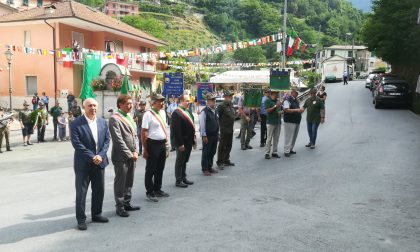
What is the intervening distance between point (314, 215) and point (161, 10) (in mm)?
150055

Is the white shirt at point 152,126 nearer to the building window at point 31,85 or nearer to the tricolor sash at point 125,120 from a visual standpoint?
the tricolor sash at point 125,120

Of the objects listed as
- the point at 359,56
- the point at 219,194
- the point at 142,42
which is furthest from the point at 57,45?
the point at 359,56

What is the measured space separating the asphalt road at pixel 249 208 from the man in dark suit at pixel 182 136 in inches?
12.6

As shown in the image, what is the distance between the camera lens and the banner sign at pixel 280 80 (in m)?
21.0

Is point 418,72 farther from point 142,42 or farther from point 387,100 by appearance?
point 142,42

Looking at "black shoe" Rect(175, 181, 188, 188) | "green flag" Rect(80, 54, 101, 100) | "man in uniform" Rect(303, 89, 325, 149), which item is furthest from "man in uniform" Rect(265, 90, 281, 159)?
"green flag" Rect(80, 54, 101, 100)

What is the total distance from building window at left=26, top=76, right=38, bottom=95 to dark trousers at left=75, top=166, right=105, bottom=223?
28024 mm

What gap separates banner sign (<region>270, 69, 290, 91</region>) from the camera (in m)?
21.0

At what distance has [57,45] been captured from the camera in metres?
30.0

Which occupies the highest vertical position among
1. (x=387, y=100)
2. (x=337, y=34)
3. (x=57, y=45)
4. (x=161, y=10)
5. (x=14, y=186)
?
(x=161, y=10)

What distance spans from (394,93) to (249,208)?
20.1 m

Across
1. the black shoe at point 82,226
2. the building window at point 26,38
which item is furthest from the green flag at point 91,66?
the black shoe at point 82,226

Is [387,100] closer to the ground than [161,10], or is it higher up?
closer to the ground

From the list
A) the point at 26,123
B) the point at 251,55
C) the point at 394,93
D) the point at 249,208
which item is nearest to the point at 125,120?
the point at 249,208
